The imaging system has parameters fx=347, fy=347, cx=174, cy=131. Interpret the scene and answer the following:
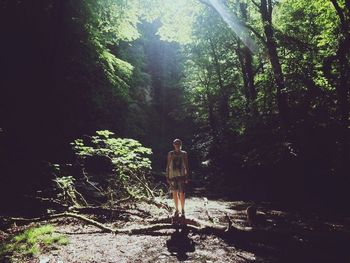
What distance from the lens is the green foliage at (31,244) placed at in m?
7.07

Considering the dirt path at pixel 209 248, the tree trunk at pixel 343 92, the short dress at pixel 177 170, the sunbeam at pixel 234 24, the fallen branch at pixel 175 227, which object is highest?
the sunbeam at pixel 234 24

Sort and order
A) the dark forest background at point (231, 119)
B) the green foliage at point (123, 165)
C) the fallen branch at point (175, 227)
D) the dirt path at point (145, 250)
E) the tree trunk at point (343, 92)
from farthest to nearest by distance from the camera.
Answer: the dark forest background at point (231, 119)
the tree trunk at point (343, 92)
the green foliage at point (123, 165)
the fallen branch at point (175, 227)
the dirt path at point (145, 250)

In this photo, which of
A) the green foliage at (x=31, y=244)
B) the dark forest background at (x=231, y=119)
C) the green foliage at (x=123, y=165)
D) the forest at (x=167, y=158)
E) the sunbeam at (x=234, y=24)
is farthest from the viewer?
the sunbeam at (x=234, y=24)

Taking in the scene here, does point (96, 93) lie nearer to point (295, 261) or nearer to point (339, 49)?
point (339, 49)

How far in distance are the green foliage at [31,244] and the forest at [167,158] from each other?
0.06 m

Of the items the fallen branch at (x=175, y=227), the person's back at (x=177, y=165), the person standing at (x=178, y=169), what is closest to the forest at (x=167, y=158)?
the fallen branch at (x=175, y=227)

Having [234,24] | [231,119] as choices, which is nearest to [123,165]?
[231,119]

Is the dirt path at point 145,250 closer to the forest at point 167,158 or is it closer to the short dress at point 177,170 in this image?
the forest at point 167,158

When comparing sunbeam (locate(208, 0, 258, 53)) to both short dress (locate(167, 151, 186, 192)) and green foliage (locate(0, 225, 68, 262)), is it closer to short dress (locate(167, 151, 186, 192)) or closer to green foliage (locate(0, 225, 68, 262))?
short dress (locate(167, 151, 186, 192))

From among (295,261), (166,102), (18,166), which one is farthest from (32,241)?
(166,102)

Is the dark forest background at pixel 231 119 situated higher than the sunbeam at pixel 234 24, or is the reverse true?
the sunbeam at pixel 234 24

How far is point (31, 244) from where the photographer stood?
25.3 feet

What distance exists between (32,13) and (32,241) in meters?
13.9

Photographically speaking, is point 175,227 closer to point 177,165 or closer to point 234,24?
point 177,165
